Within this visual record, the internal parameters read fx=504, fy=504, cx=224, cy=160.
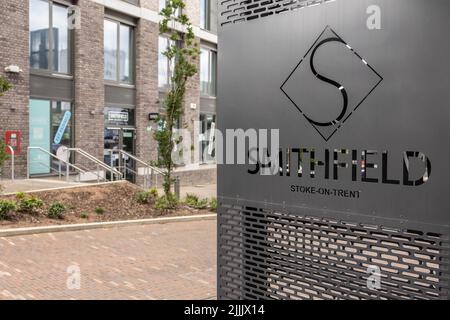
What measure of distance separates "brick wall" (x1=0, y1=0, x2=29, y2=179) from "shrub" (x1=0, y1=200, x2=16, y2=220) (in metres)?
5.38

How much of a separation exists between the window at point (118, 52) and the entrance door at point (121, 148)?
2.09m

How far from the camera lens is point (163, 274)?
681cm

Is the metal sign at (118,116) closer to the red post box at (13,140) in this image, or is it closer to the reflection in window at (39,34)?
the reflection in window at (39,34)

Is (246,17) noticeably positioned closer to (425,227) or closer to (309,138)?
(309,138)

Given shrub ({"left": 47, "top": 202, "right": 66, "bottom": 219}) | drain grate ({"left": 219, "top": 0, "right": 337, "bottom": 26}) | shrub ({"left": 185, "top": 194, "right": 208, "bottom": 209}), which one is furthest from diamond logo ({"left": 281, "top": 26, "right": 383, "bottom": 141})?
shrub ({"left": 185, "top": 194, "right": 208, "bottom": 209})

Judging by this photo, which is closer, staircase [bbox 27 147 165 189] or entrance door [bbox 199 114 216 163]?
staircase [bbox 27 147 165 189]

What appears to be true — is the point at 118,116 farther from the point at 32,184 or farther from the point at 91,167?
the point at 32,184

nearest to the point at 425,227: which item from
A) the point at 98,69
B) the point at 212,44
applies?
the point at 98,69

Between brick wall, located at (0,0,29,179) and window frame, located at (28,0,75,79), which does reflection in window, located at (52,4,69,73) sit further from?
brick wall, located at (0,0,29,179)

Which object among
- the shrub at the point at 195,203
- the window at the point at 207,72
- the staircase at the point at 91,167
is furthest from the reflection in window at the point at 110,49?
the shrub at the point at 195,203

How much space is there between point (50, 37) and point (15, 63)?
6.85 feet

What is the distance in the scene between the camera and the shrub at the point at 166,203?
1250 centimetres

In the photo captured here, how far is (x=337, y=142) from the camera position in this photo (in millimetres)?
3344

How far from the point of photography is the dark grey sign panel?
9.48ft
